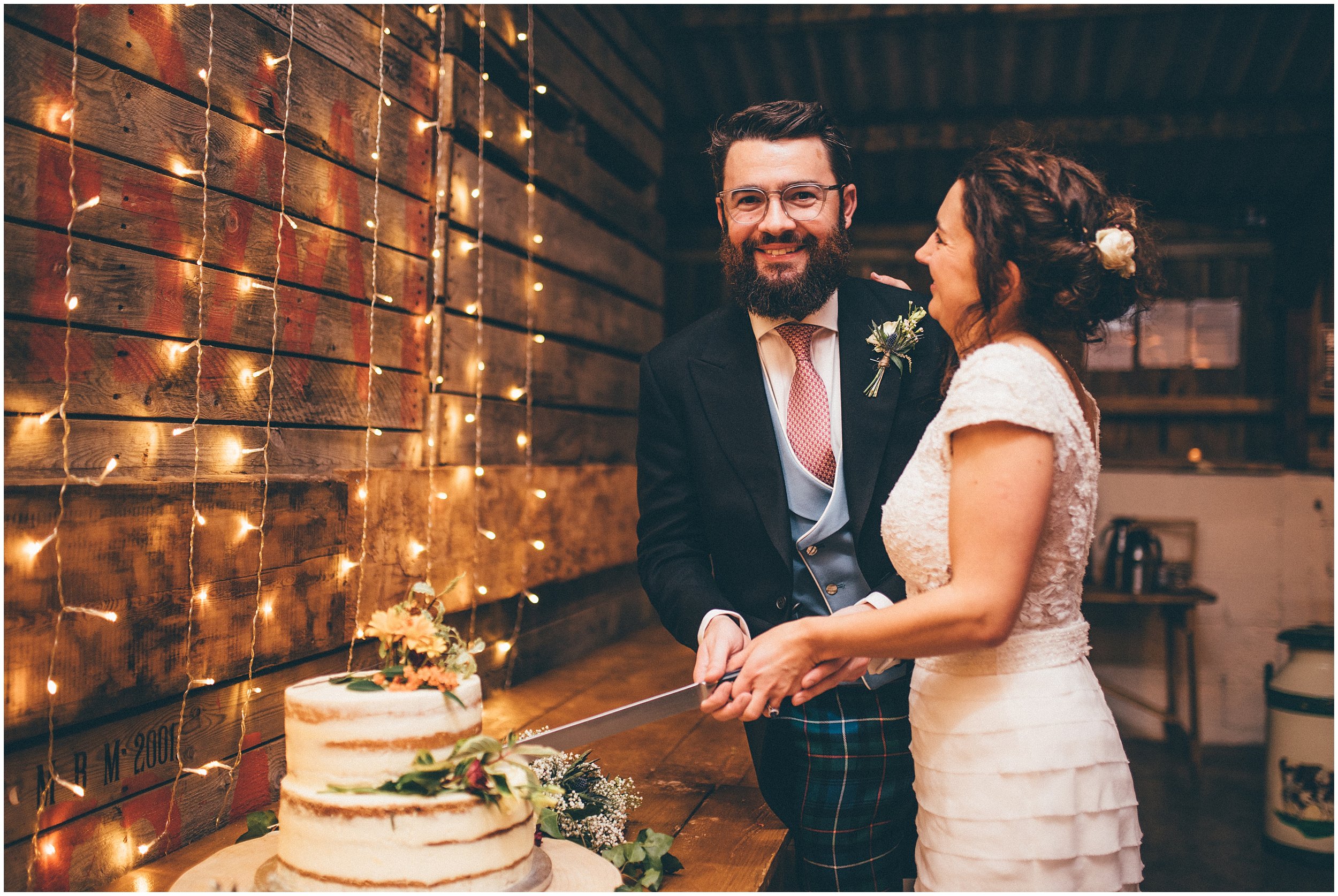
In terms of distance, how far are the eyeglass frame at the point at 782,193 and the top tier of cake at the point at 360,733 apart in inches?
46.3

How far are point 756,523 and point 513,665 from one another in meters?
2.03

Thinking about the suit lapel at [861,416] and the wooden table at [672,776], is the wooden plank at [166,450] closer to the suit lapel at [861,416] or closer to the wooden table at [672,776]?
the wooden table at [672,776]

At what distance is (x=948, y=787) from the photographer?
149 centimetres

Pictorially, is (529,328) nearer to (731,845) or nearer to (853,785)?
(731,845)

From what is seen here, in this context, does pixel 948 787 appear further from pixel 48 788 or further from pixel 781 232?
pixel 48 788

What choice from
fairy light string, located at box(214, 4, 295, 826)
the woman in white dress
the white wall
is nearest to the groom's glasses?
the woman in white dress

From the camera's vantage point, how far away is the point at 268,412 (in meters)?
Answer: 2.34

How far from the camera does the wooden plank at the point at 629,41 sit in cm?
464

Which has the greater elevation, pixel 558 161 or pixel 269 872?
pixel 558 161

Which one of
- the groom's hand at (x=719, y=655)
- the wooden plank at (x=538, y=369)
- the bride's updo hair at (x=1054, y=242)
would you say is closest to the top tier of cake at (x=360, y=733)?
the groom's hand at (x=719, y=655)

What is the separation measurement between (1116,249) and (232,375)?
182 cm

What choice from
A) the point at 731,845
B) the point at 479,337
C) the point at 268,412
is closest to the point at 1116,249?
the point at 731,845

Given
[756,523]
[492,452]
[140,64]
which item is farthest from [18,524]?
[492,452]

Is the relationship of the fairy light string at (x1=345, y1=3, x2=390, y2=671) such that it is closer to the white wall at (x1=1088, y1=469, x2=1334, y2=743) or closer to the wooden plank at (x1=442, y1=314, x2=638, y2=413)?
the wooden plank at (x1=442, y1=314, x2=638, y2=413)
